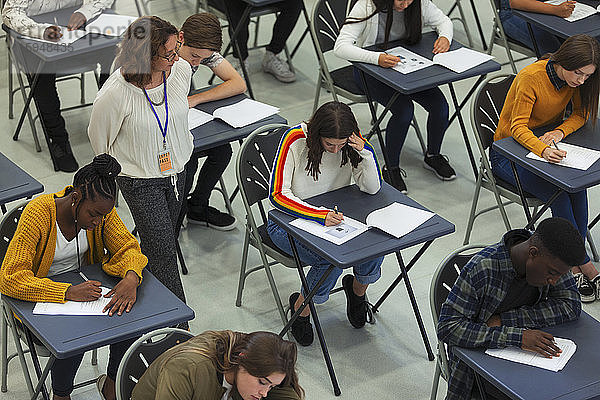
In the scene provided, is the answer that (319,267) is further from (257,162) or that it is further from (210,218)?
(210,218)

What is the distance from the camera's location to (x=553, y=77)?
4.27 metres

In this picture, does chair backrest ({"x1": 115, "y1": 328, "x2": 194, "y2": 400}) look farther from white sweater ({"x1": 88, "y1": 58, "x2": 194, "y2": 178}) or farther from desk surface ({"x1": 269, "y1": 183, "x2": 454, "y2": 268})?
white sweater ({"x1": 88, "y1": 58, "x2": 194, "y2": 178})

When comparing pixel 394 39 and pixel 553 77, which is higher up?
pixel 553 77

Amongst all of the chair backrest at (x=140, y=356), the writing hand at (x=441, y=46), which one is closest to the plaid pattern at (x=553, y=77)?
the writing hand at (x=441, y=46)

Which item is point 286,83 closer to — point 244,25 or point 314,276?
point 244,25

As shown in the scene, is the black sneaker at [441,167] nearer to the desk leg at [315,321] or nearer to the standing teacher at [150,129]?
the desk leg at [315,321]

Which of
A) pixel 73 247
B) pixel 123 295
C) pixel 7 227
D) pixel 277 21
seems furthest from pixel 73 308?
pixel 277 21

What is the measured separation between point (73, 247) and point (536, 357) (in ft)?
5.14

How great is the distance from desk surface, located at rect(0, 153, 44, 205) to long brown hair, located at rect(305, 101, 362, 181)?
106 centimetres

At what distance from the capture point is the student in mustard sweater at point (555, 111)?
13.7 feet

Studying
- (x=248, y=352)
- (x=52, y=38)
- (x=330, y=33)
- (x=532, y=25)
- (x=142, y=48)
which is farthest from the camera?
(x=532, y=25)

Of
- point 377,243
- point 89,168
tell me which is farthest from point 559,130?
point 89,168

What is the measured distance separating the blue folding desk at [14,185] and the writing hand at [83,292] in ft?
2.34

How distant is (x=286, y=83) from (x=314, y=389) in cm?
284
